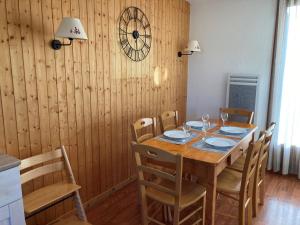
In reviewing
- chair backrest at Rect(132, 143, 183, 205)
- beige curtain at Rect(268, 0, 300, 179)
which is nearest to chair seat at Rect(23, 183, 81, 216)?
chair backrest at Rect(132, 143, 183, 205)

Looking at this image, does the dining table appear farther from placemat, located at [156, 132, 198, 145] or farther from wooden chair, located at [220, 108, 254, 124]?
wooden chair, located at [220, 108, 254, 124]

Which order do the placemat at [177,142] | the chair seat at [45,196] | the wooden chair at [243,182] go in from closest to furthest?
the chair seat at [45,196]
the wooden chair at [243,182]
the placemat at [177,142]

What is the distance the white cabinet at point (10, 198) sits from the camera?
131 centimetres

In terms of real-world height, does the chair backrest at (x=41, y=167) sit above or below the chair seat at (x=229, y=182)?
above

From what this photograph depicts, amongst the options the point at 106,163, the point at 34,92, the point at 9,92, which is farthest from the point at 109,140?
the point at 9,92

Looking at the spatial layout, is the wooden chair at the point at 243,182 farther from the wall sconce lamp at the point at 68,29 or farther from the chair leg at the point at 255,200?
the wall sconce lamp at the point at 68,29

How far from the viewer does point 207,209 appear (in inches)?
77.8

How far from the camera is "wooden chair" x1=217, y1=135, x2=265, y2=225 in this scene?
1.92 meters

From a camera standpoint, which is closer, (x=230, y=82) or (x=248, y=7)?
(x=248, y=7)

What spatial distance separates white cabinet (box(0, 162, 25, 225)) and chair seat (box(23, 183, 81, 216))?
0.64 feet

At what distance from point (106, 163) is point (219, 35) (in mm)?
2492

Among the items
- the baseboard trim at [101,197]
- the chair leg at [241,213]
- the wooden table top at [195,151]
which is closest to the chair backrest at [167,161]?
the wooden table top at [195,151]

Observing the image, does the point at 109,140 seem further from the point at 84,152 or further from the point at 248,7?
the point at 248,7

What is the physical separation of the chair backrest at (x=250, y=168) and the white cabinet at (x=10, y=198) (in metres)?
1.57
